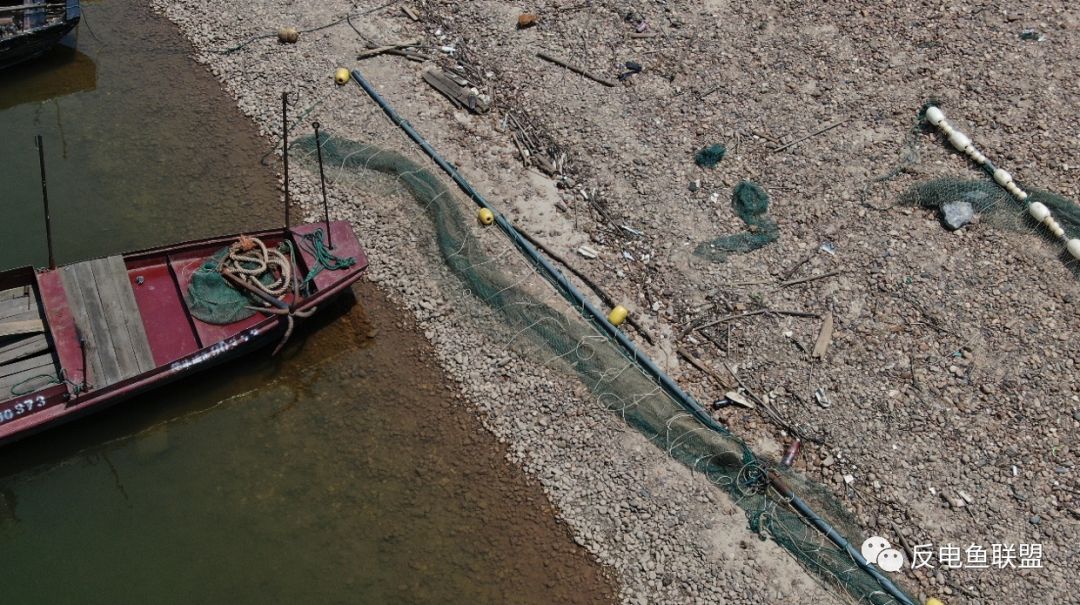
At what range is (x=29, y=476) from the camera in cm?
1258

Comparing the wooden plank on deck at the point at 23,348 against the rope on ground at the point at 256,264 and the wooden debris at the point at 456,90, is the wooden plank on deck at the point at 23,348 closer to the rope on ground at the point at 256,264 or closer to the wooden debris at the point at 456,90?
the rope on ground at the point at 256,264

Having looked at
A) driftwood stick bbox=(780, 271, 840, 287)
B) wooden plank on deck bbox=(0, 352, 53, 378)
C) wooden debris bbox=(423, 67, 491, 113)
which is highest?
wooden debris bbox=(423, 67, 491, 113)

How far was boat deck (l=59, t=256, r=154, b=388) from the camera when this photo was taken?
12195 mm

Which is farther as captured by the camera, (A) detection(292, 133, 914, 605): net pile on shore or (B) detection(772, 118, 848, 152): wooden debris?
(B) detection(772, 118, 848, 152): wooden debris

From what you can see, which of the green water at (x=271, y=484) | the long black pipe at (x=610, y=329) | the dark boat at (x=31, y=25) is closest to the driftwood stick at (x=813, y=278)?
the long black pipe at (x=610, y=329)

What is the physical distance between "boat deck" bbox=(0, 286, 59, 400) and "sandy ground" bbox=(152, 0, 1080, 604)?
17.7 ft

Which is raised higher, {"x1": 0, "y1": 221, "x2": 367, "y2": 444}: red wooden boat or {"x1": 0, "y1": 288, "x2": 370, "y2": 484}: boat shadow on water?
{"x1": 0, "y1": 221, "x2": 367, "y2": 444}: red wooden boat

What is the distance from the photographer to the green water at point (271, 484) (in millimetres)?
11945

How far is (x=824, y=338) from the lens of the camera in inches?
553

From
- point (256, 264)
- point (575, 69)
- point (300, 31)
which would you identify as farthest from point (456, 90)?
point (256, 264)

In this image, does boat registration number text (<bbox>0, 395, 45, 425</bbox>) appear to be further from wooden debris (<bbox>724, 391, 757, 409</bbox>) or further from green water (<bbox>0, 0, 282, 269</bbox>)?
wooden debris (<bbox>724, 391, 757, 409</bbox>)

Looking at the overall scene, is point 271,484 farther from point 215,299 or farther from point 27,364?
→ point 27,364

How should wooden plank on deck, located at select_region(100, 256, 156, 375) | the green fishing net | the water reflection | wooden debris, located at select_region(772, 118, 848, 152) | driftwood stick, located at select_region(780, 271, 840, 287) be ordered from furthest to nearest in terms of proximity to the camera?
the water reflection → wooden debris, located at select_region(772, 118, 848, 152) → driftwood stick, located at select_region(780, 271, 840, 287) → the green fishing net → wooden plank on deck, located at select_region(100, 256, 156, 375)

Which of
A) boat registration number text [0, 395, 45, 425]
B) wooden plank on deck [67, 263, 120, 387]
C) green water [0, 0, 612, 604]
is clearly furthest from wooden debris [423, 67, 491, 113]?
boat registration number text [0, 395, 45, 425]
